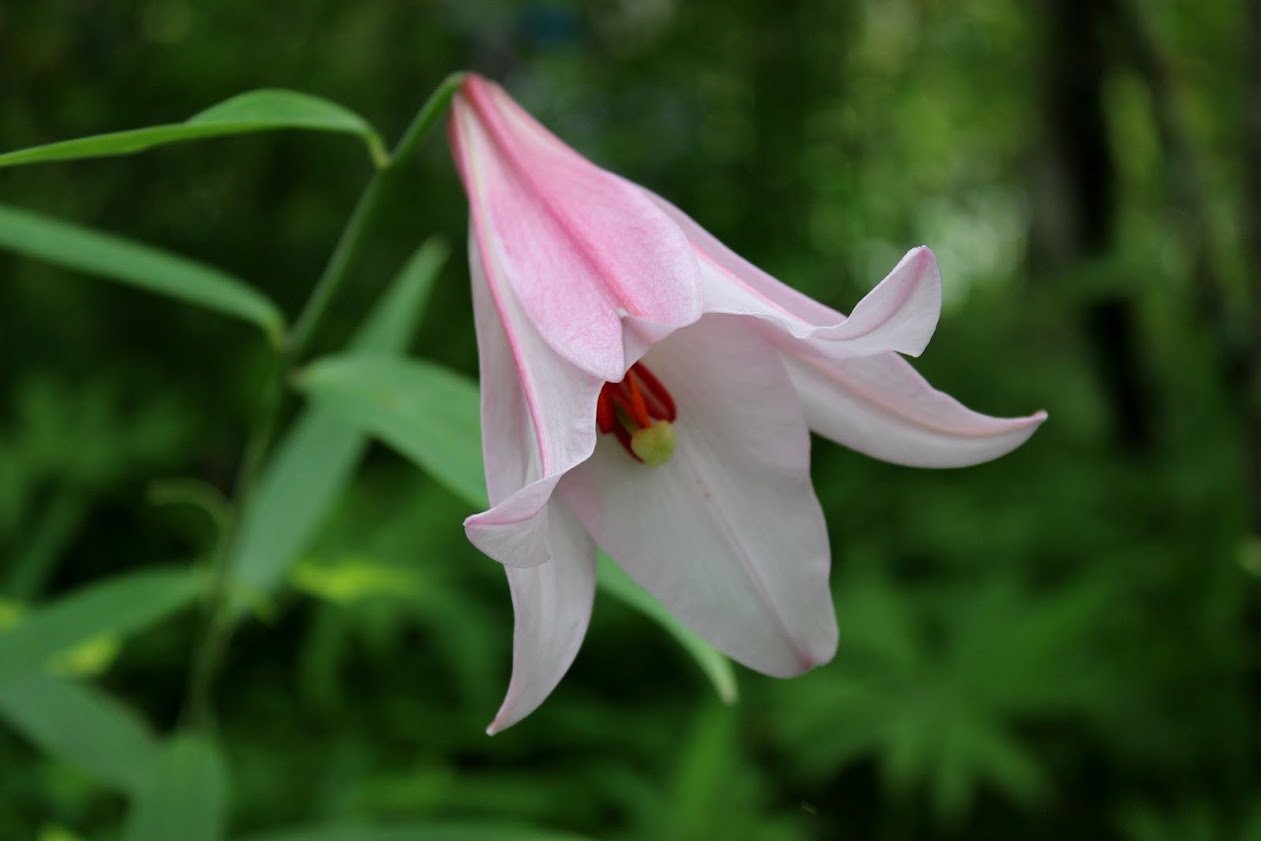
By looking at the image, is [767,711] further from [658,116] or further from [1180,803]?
[658,116]

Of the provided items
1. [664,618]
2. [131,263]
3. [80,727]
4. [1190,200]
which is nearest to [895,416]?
[664,618]

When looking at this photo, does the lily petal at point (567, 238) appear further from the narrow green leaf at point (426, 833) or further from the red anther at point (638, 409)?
the narrow green leaf at point (426, 833)

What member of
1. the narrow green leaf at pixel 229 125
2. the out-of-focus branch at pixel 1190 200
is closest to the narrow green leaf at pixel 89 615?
the narrow green leaf at pixel 229 125

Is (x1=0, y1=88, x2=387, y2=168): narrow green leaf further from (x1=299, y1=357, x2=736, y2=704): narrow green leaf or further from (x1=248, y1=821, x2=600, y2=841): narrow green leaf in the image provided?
(x1=248, y1=821, x2=600, y2=841): narrow green leaf

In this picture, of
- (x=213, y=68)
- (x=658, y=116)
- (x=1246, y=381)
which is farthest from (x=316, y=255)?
(x=1246, y=381)

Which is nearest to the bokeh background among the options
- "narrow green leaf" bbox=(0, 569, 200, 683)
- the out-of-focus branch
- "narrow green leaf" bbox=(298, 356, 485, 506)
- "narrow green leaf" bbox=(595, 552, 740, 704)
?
the out-of-focus branch

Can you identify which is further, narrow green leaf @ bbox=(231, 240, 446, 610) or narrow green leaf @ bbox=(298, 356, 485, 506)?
narrow green leaf @ bbox=(231, 240, 446, 610)

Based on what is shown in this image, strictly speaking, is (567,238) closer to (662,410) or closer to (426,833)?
(662,410)
